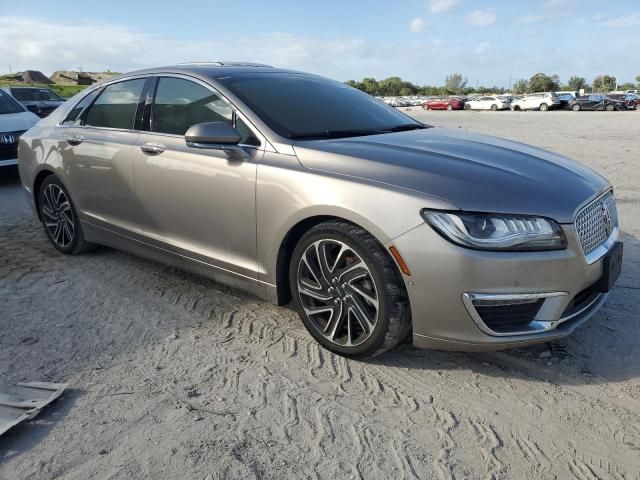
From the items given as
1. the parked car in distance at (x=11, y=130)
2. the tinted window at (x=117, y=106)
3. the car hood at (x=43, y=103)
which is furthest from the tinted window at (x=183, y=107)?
the car hood at (x=43, y=103)

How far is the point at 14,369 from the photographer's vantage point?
118 inches

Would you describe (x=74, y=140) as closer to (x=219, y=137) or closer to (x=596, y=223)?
(x=219, y=137)

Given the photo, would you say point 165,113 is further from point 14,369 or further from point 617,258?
point 617,258

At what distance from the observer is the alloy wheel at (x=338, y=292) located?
2.87 m

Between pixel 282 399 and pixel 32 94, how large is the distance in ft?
56.2

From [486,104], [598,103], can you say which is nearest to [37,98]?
[598,103]

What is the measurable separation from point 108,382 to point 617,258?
279cm

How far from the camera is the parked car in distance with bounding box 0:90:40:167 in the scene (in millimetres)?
8727

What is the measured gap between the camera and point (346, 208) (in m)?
2.79

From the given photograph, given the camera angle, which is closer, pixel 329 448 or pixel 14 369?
pixel 329 448

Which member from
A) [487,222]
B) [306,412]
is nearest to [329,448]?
[306,412]

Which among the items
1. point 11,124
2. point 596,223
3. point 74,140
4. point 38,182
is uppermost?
point 74,140

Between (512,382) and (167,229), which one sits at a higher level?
(167,229)

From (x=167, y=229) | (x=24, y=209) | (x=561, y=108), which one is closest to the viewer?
(x=167, y=229)
